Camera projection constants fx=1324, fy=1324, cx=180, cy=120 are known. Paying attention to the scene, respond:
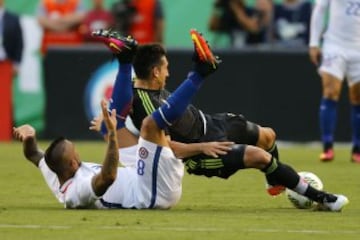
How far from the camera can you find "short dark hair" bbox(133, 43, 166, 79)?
1089 centimetres

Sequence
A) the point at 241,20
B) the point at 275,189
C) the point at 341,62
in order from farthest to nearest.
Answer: the point at 241,20
the point at 341,62
the point at 275,189

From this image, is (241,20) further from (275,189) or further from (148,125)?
(148,125)

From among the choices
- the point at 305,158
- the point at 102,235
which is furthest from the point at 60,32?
the point at 102,235

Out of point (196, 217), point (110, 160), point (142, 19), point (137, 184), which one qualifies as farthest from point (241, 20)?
point (110, 160)

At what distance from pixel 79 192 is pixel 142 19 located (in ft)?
33.9

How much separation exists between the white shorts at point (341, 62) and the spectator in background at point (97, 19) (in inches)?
199

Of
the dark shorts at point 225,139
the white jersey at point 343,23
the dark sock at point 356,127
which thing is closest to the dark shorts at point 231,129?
the dark shorts at point 225,139

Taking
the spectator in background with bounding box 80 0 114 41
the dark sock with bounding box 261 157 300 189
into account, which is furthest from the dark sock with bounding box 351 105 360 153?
the dark sock with bounding box 261 157 300 189

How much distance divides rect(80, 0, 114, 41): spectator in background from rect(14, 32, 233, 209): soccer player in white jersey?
959 cm

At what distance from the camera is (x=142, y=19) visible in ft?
66.7

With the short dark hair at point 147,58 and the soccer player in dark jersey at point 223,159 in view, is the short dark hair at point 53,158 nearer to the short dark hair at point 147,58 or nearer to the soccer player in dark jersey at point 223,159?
the soccer player in dark jersey at point 223,159

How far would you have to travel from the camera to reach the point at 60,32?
A: 2088 cm

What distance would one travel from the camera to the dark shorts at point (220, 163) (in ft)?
34.0

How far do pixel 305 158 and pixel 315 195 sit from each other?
21.6 feet
